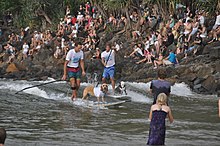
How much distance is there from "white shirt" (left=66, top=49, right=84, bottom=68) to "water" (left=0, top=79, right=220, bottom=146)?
1.08 metres

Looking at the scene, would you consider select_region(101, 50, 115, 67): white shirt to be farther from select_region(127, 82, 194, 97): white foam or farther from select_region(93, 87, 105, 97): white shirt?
select_region(127, 82, 194, 97): white foam

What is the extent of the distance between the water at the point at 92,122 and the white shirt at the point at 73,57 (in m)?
1.08

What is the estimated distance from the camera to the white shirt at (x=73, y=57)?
51.1 ft

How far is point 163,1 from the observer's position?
3175cm

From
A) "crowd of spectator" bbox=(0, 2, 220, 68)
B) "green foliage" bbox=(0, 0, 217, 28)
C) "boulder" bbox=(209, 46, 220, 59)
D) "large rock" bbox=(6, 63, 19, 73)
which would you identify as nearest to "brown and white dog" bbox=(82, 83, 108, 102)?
"boulder" bbox=(209, 46, 220, 59)

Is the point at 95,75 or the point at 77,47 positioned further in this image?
the point at 95,75

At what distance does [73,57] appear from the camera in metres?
15.6

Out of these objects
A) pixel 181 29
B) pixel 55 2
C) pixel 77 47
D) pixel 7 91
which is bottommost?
pixel 7 91

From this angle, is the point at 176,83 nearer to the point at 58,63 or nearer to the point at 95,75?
the point at 95,75

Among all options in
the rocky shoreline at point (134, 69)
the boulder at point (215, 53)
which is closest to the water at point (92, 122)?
the rocky shoreline at point (134, 69)

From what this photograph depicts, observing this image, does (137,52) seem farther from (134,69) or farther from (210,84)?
(210,84)

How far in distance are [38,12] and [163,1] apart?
45.3 ft

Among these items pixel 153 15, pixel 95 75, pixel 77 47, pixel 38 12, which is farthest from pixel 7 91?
pixel 38 12

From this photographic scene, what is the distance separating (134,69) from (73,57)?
12373 mm
